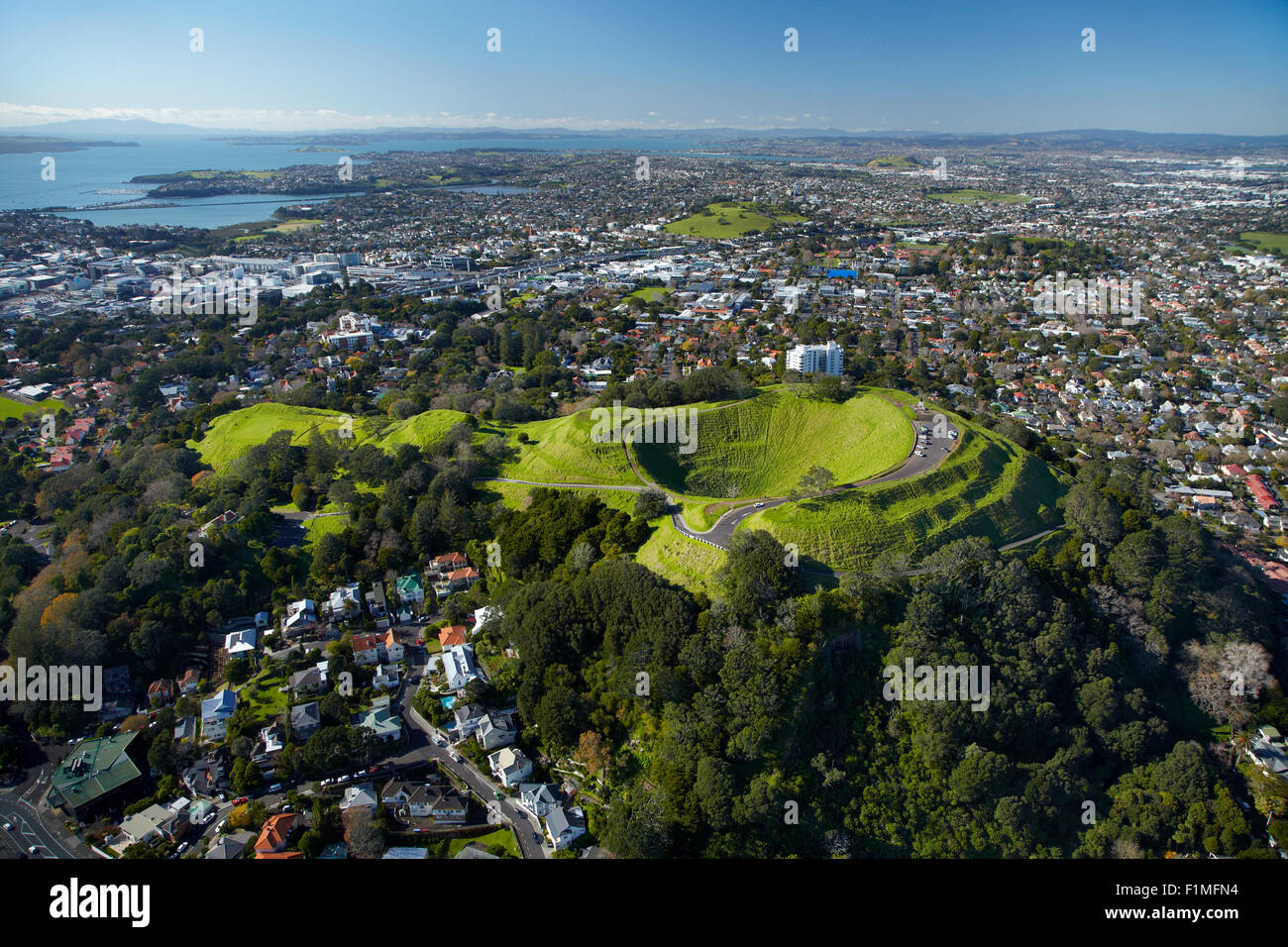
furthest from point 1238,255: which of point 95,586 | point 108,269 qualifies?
point 108,269

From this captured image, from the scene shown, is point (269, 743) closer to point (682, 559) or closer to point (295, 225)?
point (682, 559)

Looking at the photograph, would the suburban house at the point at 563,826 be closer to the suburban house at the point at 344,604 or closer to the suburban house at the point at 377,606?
the suburban house at the point at 377,606

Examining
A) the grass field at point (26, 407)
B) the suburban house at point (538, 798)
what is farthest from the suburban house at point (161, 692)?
the grass field at point (26, 407)

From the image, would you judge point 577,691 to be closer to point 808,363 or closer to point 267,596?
point 267,596

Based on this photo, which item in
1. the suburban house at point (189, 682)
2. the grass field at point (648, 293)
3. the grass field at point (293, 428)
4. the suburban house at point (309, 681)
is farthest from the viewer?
the grass field at point (648, 293)

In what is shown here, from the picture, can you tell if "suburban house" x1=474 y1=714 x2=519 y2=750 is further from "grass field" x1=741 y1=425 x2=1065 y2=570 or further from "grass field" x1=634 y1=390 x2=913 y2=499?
"grass field" x1=634 y1=390 x2=913 y2=499

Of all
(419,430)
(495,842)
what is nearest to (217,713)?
(495,842)
